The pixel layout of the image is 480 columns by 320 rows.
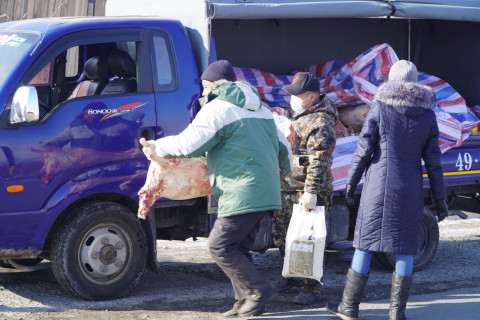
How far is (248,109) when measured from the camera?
5.41 meters

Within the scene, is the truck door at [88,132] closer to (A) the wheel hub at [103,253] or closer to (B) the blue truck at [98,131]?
(B) the blue truck at [98,131]

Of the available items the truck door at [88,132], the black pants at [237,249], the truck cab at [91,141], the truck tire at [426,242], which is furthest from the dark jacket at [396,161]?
the truck tire at [426,242]

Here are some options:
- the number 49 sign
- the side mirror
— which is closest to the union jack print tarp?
the number 49 sign

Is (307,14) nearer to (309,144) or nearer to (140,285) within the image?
(309,144)

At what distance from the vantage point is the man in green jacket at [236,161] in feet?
17.4

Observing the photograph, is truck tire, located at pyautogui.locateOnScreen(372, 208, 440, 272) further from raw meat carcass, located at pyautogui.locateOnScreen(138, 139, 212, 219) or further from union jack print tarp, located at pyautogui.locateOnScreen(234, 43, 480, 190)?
raw meat carcass, located at pyautogui.locateOnScreen(138, 139, 212, 219)

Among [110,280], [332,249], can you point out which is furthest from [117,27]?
[332,249]

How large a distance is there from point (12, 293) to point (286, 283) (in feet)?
7.31

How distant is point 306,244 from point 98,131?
5.86 ft

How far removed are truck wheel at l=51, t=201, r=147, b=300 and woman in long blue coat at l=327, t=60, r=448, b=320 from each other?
1.76 metres

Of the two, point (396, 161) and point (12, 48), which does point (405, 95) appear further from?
point (12, 48)

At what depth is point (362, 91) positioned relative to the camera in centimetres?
746

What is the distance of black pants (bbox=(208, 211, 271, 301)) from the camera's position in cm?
541

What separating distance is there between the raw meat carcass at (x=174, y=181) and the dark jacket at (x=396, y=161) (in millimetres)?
1080
